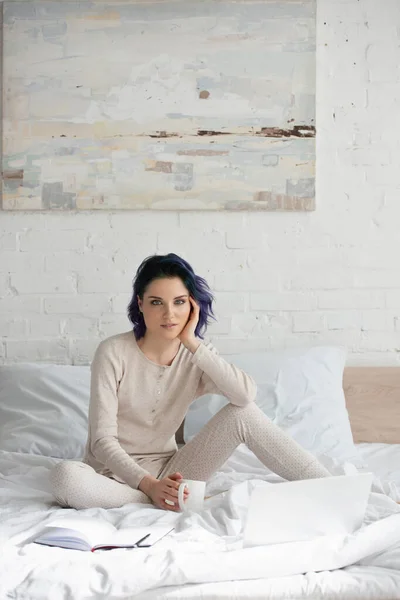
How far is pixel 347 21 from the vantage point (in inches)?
117

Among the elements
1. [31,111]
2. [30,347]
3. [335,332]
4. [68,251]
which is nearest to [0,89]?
[31,111]

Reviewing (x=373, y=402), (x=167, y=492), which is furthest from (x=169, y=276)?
(x=373, y=402)

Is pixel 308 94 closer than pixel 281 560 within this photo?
No

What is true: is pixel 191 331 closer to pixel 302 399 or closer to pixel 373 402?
pixel 302 399

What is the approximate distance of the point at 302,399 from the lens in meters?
2.63

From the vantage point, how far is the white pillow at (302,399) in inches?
98.9

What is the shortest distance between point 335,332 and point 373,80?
966 millimetres

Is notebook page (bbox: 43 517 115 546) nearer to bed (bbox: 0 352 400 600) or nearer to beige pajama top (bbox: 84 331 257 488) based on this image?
bed (bbox: 0 352 400 600)

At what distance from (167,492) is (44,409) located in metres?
0.83

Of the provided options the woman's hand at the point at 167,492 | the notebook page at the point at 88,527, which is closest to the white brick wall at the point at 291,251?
the woman's hand at the point at 167,492

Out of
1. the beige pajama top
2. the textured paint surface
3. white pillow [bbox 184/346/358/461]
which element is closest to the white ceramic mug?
the beige pajama top

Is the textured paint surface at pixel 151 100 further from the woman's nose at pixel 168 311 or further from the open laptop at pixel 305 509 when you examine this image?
the open laptop at pixel 305 509

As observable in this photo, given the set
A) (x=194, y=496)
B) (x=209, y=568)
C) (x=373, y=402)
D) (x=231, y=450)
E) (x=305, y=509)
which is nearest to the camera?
(x=209, y=568)

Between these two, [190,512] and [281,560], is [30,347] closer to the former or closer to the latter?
[190,512]
